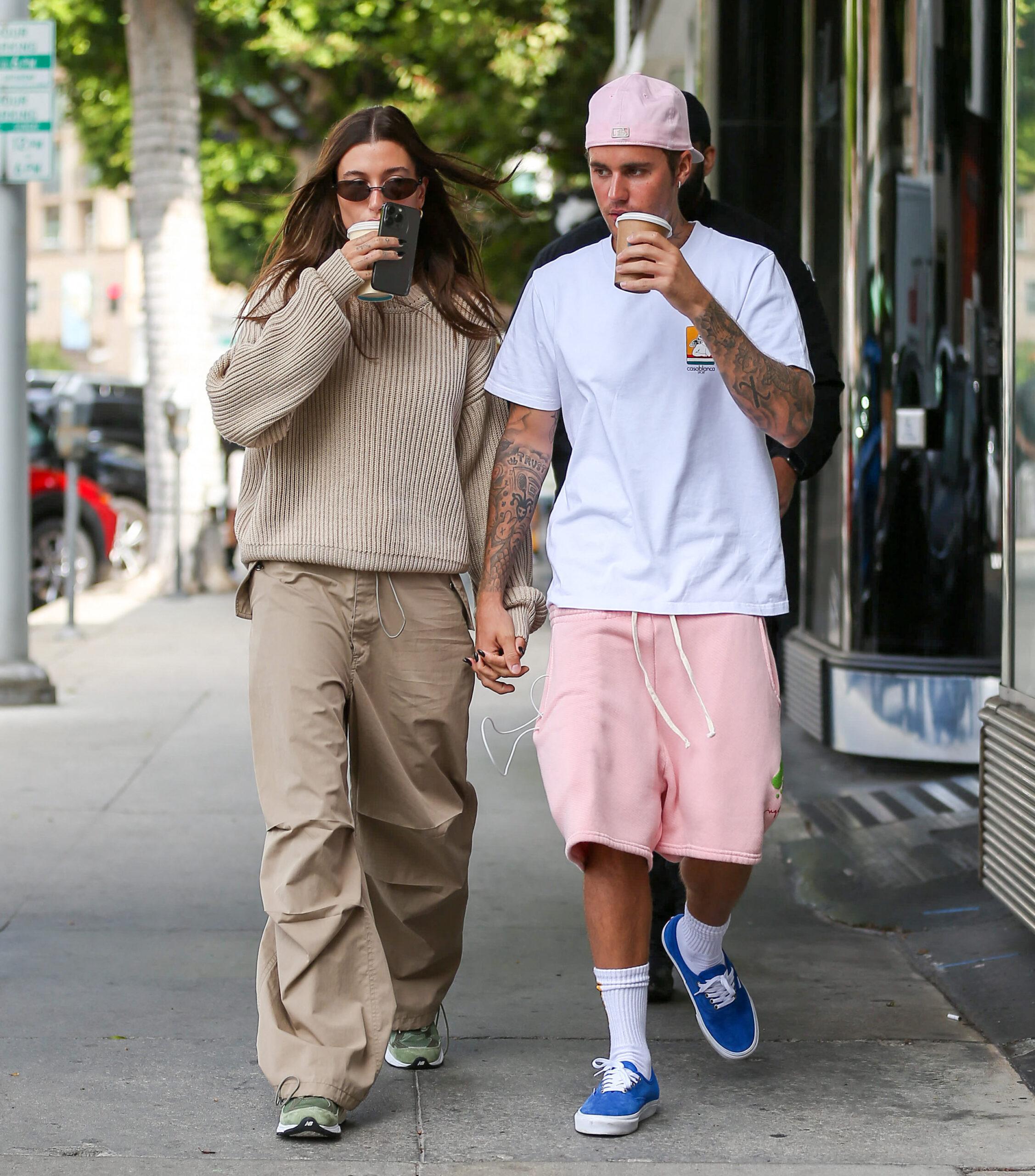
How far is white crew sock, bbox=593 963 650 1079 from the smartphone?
133cm

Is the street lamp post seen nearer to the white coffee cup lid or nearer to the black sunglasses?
the black sunglasses

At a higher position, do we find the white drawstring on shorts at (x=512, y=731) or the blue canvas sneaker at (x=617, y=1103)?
the white drawstring on shorts at (x=512, y=731)

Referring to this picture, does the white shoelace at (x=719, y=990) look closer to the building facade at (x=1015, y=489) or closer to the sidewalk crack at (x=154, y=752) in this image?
the building facade at (x=1015, y=489)

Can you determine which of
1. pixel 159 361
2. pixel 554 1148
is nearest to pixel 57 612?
pixel 159 361

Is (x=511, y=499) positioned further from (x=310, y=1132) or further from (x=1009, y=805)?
(x=1009, y=805)

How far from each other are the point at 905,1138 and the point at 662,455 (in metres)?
1.34

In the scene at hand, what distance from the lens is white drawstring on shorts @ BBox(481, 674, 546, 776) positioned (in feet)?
11.8

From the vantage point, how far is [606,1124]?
3.27 meters

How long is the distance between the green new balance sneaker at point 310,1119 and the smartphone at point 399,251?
1482mm

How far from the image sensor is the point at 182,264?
1520cm

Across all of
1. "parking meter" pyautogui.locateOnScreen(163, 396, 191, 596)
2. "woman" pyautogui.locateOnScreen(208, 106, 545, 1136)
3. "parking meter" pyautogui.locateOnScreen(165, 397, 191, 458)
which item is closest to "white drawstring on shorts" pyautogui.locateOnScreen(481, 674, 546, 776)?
"woman" pyautogui.locateOnScreen(208, 106, 545, 1136)

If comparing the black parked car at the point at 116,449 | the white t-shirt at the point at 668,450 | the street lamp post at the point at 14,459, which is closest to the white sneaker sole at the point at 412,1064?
the white t-shirt at the point at 668,450

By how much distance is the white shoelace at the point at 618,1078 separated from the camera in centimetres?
328

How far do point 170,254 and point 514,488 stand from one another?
12320mm
